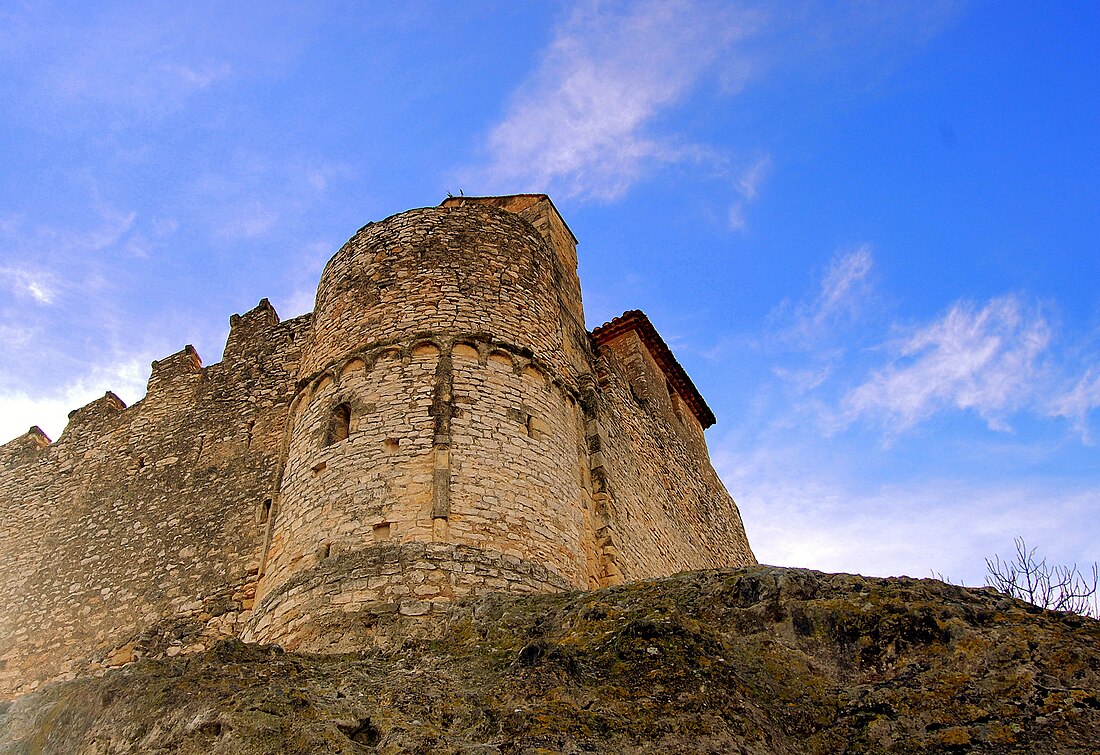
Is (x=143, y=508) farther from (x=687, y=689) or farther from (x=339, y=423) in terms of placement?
(x=687, y=689)

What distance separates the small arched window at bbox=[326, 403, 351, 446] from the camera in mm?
8750

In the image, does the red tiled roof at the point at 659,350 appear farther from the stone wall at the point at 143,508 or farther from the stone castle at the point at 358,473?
the stone wall at the point at 143,508

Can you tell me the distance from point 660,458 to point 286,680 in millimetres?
9742

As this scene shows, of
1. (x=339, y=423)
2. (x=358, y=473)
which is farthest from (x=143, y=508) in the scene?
(x=358, y=473)

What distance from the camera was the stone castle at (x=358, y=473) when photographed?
7.74 meters

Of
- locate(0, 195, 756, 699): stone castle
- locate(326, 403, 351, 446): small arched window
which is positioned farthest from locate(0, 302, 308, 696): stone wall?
locate(326, 403, 351, 446): small arched window

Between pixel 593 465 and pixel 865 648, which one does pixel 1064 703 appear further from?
pixel 593 465

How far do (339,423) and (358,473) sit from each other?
2.91 ft

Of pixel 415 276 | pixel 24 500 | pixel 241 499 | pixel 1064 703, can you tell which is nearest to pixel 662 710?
pixel 1064 703

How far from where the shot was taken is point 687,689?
457cm

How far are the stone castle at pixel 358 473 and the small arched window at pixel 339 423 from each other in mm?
17

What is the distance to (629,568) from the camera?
9.95 meters

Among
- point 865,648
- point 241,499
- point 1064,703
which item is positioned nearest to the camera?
point 1064,703

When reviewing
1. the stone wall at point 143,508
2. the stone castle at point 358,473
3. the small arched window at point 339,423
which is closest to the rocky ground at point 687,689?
the stone castle at point 358,473
